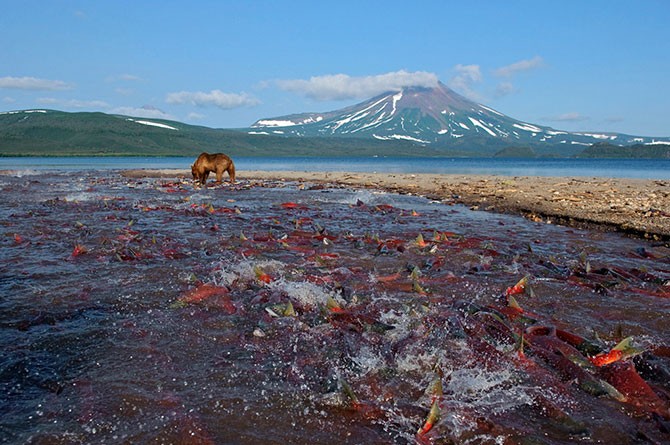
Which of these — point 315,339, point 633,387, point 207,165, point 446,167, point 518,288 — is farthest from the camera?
point 446,167

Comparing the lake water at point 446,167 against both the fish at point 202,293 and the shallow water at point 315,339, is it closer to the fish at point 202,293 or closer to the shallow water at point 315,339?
the shallow water at point 315,339

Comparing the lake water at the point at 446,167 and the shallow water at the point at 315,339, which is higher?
the lake water at the point at 446,167

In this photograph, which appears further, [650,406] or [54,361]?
[54,361]

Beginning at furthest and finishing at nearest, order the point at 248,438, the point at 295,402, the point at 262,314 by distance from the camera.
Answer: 1. the point at 262,314
2. the point at 295,402
3. the point at 248,438

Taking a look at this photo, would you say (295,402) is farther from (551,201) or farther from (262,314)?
(551,201)

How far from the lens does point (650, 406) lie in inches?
154

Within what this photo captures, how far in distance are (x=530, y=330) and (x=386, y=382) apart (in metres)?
2.34

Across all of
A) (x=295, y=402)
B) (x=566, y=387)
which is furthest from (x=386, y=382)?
(x=566, y=387)

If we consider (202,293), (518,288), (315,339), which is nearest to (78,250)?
(202,293)

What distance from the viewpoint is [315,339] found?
5203 millimetres

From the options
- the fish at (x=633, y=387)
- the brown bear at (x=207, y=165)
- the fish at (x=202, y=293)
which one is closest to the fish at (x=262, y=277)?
the fish at (x=202, y=293)

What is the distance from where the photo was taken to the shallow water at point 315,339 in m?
3.61

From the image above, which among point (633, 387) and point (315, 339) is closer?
point (633, 387)

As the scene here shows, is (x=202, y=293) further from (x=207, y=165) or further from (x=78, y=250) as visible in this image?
(x=207, y=165)
